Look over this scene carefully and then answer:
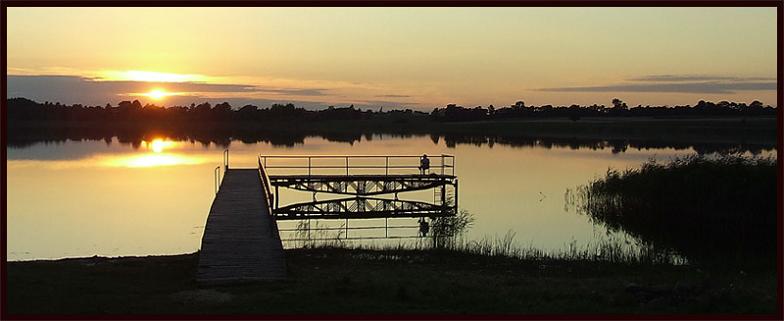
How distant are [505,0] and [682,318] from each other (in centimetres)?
498

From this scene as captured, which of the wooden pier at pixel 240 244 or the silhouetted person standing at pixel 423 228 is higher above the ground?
the wooden pier at pixel 240 244

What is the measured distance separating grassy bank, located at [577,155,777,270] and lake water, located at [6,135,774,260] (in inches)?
66.3

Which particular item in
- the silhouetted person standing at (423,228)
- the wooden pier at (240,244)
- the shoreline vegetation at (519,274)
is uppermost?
the wooden pier at (240,244)

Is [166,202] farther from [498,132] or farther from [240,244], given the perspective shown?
[498,132]

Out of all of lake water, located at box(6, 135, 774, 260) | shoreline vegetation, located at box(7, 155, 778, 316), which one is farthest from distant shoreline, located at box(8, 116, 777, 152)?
shoreline vegetation, located at box(7, 155, 778, 316)

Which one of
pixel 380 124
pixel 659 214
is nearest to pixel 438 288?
pixel 659 214

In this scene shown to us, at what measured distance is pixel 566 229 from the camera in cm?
2608

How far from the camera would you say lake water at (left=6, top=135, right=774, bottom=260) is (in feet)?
77.2

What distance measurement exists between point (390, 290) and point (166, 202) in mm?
21401

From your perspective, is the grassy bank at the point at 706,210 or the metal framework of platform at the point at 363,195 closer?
the grassy bank at the point at 706,210

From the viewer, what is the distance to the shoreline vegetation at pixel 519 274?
11.8 m

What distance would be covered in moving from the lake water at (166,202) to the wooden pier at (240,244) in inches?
70.5

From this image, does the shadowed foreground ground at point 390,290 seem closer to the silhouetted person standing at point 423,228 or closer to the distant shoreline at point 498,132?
the silhouetted person standing at point 423,228

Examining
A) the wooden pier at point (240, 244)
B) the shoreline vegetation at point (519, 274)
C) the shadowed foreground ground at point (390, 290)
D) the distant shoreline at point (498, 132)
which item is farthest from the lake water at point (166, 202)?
the distant shoreline at point (498, 132)
